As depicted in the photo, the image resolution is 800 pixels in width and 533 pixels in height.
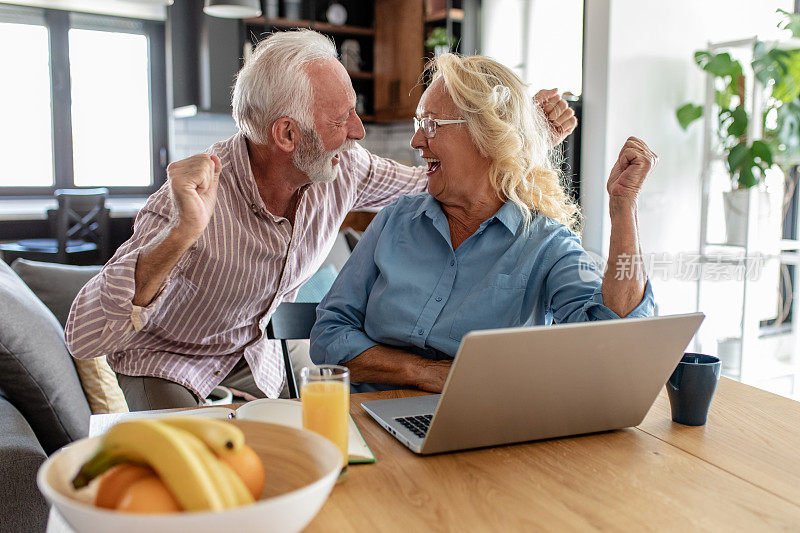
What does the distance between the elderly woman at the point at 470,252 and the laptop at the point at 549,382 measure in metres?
0.30

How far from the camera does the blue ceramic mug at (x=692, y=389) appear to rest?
1149mm

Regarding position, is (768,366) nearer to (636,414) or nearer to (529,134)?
(529,134)

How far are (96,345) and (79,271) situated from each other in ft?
3.93

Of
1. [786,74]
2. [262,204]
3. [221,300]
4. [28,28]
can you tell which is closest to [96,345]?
[221,300]

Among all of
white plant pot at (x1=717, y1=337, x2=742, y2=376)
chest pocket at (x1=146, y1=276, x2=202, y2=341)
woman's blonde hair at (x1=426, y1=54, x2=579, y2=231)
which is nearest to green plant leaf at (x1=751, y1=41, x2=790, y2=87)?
white plant pot at (x1=717, y1=337, x2=742, y2=376)

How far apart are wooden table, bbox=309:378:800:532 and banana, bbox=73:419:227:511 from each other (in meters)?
0.21

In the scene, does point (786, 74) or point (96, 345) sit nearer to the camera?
point (96, 345)

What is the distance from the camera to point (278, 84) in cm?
184

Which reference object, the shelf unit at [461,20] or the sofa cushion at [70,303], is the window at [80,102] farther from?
the sofa cushion at [70,303]

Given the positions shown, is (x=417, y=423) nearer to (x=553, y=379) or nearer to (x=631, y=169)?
(x=553, y=379)

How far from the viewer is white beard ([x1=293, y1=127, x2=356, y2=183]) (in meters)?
1.84

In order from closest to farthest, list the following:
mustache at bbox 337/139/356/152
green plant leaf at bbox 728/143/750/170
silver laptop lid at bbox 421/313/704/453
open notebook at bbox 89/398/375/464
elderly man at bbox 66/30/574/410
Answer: silver laptop lid at bbox 421/313/704/453 → open notebook at bbox 89/398/375/464 → elderly man at bbox 66/30/574/410 → mustache at bbox 337/139/356/152 → green plant leaf at bbox 728/143/750/170

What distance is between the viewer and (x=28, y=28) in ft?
19.5

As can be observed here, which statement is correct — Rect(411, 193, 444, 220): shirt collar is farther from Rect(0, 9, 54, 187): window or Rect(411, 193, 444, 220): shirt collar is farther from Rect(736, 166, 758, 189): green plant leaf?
Rect(0, 9, 54, 187): window
